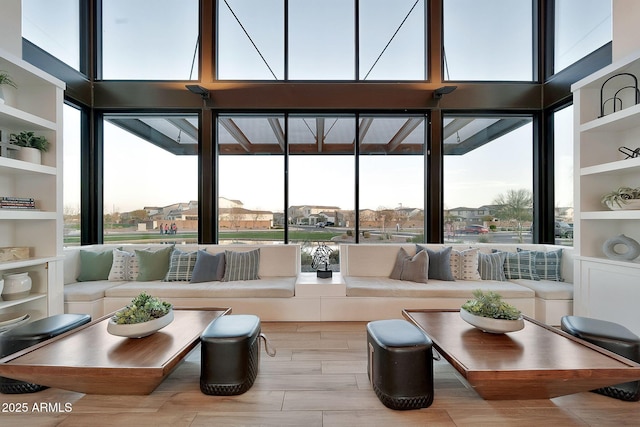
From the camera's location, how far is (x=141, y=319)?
1.94m

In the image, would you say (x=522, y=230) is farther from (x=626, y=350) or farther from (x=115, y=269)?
(x=115, y=269)

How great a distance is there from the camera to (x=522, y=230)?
4273mm

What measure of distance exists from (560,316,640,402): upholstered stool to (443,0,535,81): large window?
374 cm

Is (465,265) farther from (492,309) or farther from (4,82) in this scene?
(4,82)

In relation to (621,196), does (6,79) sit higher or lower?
higher

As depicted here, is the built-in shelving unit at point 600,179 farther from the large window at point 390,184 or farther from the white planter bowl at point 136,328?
the white planter bowl at point 136,328

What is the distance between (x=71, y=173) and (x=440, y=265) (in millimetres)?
5232

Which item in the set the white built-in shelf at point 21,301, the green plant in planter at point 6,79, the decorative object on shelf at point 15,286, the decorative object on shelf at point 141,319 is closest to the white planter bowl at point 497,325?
the decorative object on shelf at point 141,319

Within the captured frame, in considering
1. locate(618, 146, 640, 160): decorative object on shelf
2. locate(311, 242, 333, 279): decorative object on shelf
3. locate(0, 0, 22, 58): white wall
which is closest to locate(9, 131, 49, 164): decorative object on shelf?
locate(0, 0, 22, 58): white wall

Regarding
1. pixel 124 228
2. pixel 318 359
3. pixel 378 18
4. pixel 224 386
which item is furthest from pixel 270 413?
pixel 378 18

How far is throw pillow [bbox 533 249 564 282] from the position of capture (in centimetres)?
354

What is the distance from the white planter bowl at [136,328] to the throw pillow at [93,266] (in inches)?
88.0

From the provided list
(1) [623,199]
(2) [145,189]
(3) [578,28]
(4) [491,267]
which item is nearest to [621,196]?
(1) [623,199]

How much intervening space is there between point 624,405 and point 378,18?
16.7 ft
